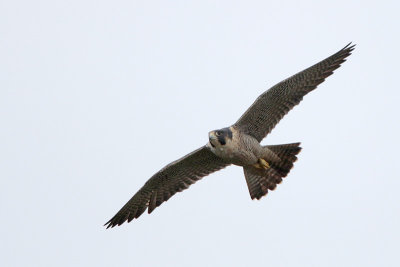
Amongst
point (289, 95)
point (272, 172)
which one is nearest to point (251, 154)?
point (272, 172)

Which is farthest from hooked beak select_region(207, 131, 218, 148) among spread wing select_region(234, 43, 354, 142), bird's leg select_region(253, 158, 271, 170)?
bird's leg select_region(253, 158, 271, 170)

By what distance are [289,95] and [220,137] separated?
1.61m

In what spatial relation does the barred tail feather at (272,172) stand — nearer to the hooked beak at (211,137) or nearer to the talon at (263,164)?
the talon at (263,164)

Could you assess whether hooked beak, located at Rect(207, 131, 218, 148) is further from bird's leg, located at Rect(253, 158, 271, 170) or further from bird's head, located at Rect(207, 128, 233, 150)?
bird's leg, located at Rect(253, 158, 271, 170)

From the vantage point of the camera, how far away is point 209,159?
15133mm

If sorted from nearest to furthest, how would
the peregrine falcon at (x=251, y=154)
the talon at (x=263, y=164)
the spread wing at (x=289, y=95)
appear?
the peregrine falcon at (x=251, y=154) < the spread wing at (x=289, y=95) < the talon at (x=263, y=164)

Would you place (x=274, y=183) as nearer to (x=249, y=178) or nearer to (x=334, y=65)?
(x=249, y=178)

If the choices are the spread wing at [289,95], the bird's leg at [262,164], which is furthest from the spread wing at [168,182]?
the spread wing at [289,95]

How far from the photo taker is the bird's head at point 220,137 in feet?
45.8

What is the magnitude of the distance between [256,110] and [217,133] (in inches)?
37.1

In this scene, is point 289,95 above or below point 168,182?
below

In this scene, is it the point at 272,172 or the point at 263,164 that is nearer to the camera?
the point at 263,164

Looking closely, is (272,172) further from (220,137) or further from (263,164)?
(220,137)

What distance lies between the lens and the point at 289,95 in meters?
14.6
